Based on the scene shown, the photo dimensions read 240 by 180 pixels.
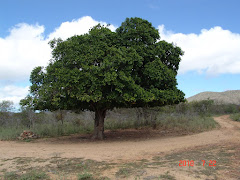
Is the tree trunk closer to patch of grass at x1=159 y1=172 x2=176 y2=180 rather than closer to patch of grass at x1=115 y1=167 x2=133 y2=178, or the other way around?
patch of grass at x1=115 y1=167 x2=133 y2=178

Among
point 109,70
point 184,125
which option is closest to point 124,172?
point 109,70

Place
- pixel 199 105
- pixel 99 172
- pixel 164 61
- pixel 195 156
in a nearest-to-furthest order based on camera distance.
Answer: pixel 99 172
pixel 195 156
pixel 164 61
pixel 199 105

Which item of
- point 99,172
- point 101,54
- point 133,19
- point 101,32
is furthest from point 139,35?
point 99,172

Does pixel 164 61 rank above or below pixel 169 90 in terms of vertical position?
above

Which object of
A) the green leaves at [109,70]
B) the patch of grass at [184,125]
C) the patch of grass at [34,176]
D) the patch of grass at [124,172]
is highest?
the green leaves at [109,70]

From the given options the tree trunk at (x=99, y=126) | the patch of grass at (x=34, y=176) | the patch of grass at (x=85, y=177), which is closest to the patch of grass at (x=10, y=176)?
the patch of grass at (x=34, y=176)

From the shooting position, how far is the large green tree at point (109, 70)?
9.41 meters

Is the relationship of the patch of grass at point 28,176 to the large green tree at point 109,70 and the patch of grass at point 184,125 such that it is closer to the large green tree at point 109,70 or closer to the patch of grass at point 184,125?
the large green tree at point 109,70

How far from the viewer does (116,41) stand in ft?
36.7

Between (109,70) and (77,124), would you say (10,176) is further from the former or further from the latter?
(77,124)

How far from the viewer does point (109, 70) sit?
9.40 m

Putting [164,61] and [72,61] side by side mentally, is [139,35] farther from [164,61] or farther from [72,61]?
[72,61]

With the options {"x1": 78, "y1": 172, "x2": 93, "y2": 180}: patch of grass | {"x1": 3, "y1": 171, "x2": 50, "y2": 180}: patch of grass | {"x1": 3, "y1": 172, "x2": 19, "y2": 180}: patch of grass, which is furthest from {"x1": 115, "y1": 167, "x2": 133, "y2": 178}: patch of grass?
{"x1": 3, "y1": 172, "x2": 19, "y2": 180}: patch of grass

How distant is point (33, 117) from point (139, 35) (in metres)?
13.0
